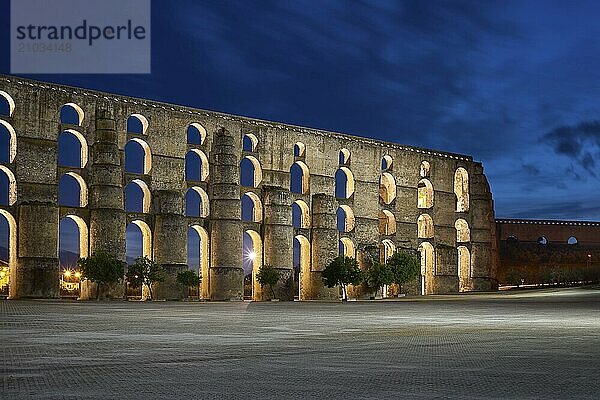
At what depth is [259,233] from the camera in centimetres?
5369

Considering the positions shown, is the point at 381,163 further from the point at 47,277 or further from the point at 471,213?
the point at 47,277

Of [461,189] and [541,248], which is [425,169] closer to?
[461,189]

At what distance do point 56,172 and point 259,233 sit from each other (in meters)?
13.8

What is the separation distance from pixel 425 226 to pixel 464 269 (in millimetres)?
4829

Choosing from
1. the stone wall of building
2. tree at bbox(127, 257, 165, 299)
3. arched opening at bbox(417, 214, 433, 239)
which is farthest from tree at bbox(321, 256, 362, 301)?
the stone wall of building

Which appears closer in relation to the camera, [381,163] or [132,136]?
[132,136]

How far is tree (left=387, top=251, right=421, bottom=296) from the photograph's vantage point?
5297 centimetres

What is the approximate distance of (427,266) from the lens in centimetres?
6400

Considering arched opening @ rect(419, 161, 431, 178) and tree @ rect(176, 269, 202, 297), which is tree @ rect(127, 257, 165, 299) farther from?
arched opening @ rect(419, 161, 431, 178)

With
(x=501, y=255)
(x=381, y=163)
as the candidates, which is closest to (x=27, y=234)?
(x=381, y=163)

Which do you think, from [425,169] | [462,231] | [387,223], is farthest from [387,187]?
[462,231]

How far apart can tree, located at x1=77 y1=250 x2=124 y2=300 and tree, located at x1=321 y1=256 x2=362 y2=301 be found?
43.7 feet

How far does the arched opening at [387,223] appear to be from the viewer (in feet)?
203

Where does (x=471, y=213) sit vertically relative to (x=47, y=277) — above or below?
above
